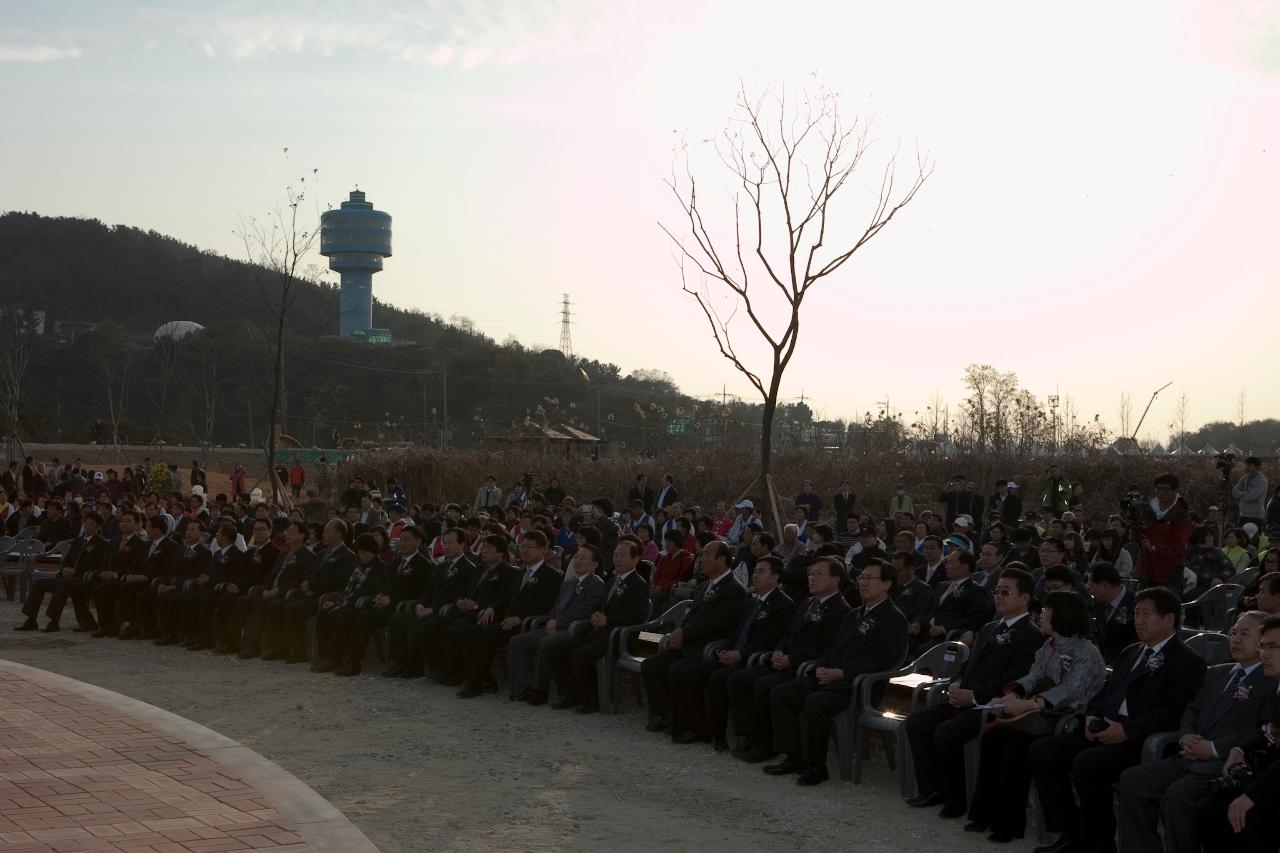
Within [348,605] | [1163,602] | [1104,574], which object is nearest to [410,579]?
[348,605]

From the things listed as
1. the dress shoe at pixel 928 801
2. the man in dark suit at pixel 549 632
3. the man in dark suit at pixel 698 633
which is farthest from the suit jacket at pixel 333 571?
the dress shoe at pixel 928 801

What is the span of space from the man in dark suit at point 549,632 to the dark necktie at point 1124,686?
16.9 feet

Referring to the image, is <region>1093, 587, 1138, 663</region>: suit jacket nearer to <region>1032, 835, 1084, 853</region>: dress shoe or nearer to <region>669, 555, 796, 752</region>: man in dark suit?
<region>669, 555, 796, 752</region>: man in dark suit

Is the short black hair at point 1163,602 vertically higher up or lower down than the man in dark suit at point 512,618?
higher up

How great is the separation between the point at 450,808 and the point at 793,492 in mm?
23529

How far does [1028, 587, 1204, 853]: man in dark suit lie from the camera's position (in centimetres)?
630

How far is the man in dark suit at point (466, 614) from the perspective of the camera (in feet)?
38.2

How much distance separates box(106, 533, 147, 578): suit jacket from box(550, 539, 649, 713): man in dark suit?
23.2ft

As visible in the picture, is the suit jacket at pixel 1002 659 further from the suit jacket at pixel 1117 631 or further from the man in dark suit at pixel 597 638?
the man in dark suit at pixel 597 638

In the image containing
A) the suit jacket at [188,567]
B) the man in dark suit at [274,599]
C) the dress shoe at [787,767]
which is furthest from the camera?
the suit jacket at [188,567]

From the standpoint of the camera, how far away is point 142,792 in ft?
21.8

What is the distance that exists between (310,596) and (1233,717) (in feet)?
31.7

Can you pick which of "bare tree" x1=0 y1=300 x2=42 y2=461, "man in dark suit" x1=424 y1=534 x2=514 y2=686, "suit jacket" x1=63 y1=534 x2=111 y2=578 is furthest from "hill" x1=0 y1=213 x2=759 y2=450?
"man in dark suit" x1=424 y1=534 x2=514 y2=686

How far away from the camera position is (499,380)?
73875 millimetres
